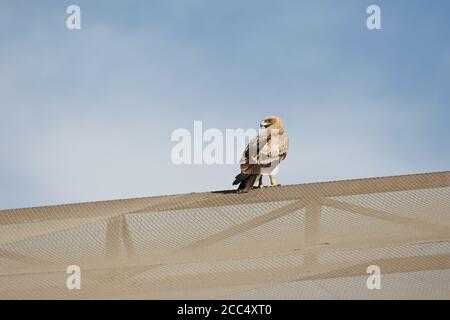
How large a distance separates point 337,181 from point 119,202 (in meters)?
1.69

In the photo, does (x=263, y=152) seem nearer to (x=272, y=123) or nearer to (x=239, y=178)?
(x=239, y=178)

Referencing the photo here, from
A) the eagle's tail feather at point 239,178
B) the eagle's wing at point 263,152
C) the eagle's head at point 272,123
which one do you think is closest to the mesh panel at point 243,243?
the eagle's tail feather at point 239,178

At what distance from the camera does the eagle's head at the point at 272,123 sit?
7.96 meters

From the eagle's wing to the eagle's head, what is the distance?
266 mm

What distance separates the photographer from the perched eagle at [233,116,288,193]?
6.39m

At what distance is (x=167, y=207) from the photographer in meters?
4.82

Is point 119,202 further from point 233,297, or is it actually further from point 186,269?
point 233,297

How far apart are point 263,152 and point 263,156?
90mm

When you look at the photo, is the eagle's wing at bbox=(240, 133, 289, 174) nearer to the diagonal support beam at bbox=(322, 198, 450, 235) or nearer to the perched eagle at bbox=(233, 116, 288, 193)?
the perched eagle at bbox=(233, 116, 288, 193)

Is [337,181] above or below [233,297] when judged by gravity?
above

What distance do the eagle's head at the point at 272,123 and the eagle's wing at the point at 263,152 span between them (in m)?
0.27

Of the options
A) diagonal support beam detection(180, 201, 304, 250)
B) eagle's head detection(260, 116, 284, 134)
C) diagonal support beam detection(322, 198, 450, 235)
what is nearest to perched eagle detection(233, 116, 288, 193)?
eagle's head detection(260, 116, 284, 134)

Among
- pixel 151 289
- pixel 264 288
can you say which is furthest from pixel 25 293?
pixel 264 288
